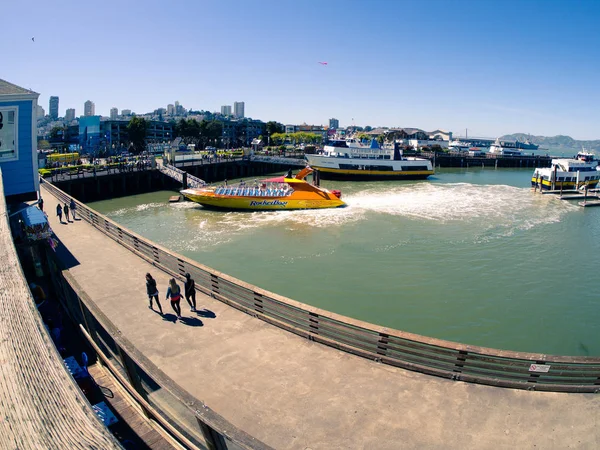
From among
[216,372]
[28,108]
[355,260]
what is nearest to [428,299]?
[355,260]

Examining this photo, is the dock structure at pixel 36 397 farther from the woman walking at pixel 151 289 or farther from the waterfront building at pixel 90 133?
the waterfront building at pixel 90 133

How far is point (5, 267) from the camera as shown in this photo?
718 cm

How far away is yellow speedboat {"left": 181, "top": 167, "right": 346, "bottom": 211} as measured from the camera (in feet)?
115

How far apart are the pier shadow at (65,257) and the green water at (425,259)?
719 cm

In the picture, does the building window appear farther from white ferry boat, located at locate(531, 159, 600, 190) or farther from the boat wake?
white ferry boat, located at locate(531, 159, 600, 190)

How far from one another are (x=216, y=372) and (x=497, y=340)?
410 inches

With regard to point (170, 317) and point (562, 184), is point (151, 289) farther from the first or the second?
point (562, 184)

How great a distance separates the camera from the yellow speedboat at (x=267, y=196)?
35.1m

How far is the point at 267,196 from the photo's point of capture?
35406 mm

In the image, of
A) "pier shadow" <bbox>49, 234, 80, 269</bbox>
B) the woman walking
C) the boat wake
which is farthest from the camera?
the boat wake

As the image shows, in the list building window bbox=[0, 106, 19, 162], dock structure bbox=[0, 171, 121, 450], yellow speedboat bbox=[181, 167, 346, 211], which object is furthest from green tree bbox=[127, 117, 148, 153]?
dock structure bbox=[0, 171, 121, 450]

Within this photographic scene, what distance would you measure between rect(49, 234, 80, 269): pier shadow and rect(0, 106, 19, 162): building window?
5.17 metres

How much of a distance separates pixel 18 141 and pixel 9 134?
1.44 ft

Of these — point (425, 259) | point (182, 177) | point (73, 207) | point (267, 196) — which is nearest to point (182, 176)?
point (182, 177)
